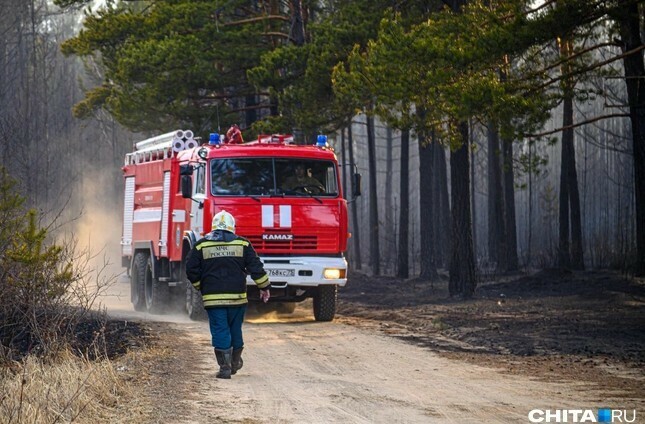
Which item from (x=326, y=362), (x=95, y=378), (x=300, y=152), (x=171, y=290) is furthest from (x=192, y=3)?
(x=95, y=378)

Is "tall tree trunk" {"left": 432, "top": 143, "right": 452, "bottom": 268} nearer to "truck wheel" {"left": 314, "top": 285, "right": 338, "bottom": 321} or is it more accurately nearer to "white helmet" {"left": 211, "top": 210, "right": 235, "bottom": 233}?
"truck wheel" {"left": 314, "top": 285, "right": 338, "bottom": 321}

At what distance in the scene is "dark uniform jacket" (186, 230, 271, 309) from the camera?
12.3 m

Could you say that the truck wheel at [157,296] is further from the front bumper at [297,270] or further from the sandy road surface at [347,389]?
the sandy road surface at [347,389]

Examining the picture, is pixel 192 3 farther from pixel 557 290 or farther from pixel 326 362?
pixel 326 362

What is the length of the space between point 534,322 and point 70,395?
1045cm

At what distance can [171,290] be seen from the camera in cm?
2247

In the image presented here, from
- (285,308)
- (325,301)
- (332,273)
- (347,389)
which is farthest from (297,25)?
(347,389)

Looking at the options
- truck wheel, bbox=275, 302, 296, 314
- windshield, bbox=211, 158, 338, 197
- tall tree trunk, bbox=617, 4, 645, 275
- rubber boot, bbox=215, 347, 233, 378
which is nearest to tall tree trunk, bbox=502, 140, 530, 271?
tall tree trunk, bbox=617, 4, 645, 275

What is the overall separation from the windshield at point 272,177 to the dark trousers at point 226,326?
6.22 meters

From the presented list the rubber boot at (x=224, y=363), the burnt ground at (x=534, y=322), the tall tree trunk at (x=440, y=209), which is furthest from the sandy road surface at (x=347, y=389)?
the tall tree trunk at (x=440, y=209)

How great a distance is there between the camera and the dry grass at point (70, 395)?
29.5ft

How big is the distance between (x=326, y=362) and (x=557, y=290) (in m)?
11.9

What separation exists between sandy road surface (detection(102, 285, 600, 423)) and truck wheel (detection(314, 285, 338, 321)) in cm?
312

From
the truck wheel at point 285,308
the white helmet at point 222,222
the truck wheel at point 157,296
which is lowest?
the truck wheel at point 285,308
